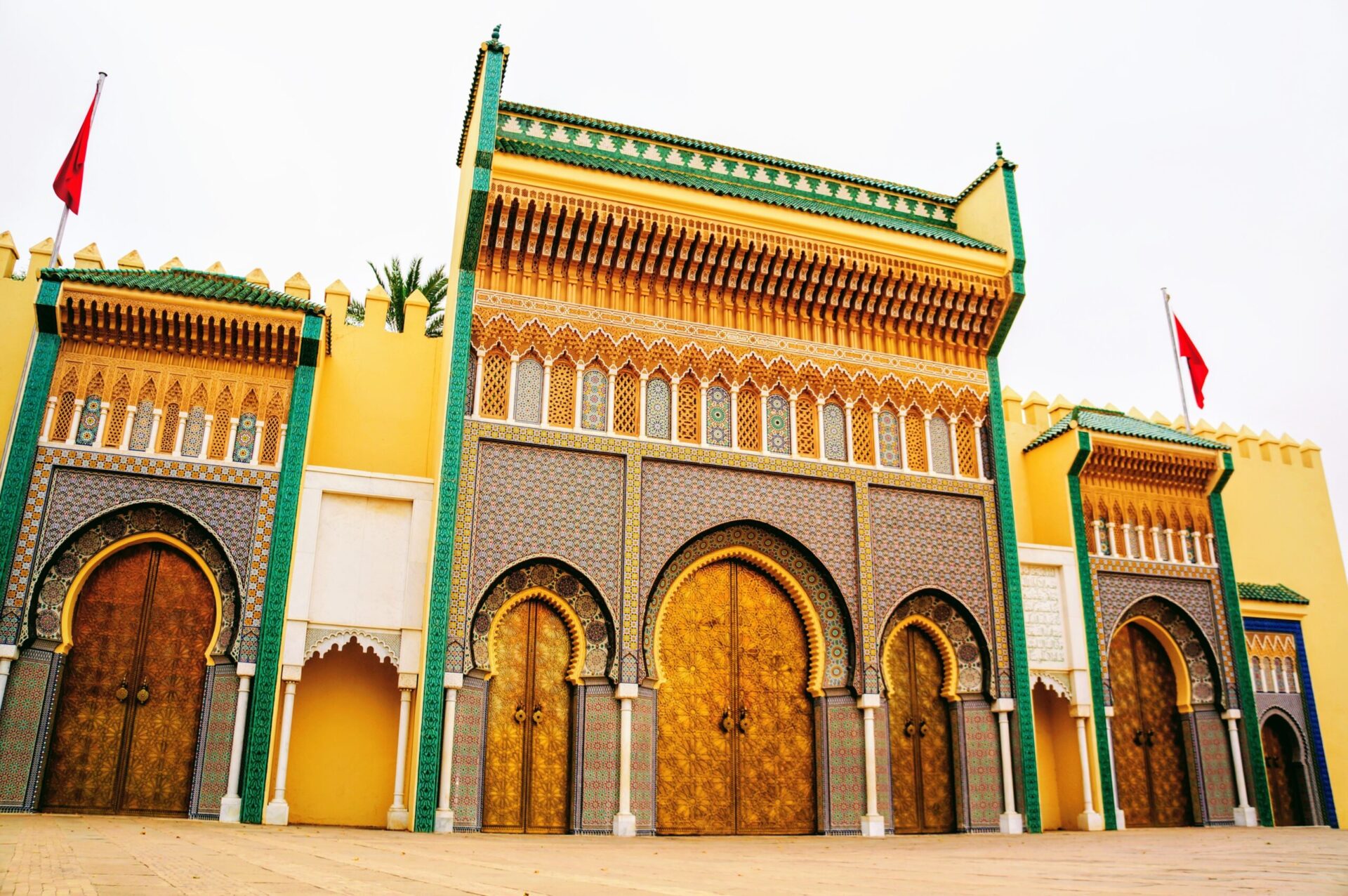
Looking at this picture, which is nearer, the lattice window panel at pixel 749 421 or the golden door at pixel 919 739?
the golden door at pixel 919 739

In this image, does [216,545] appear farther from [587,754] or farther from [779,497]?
[779,497]

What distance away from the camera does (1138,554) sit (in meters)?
12.7

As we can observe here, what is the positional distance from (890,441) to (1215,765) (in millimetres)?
5591

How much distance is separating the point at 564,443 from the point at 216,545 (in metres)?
3.34

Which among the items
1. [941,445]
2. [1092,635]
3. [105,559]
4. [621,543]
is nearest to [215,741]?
[105,559]

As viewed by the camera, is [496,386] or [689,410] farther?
[689,410]

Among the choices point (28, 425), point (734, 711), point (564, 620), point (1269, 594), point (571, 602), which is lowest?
point (734, 711)

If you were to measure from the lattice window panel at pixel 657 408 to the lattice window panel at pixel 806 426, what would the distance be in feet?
4.89

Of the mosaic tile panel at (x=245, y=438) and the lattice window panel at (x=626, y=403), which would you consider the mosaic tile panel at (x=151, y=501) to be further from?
the lattice window panel at (x=626, y=403)

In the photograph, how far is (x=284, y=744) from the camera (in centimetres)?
900

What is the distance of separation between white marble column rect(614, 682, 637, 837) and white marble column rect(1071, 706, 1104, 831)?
5.27 meters

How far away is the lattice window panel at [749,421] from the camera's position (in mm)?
10922

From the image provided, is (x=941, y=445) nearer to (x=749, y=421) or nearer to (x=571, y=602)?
(x=749, y=421)

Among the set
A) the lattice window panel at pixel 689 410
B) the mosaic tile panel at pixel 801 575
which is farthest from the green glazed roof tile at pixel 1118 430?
the lattice window panel at pixel 689 410
